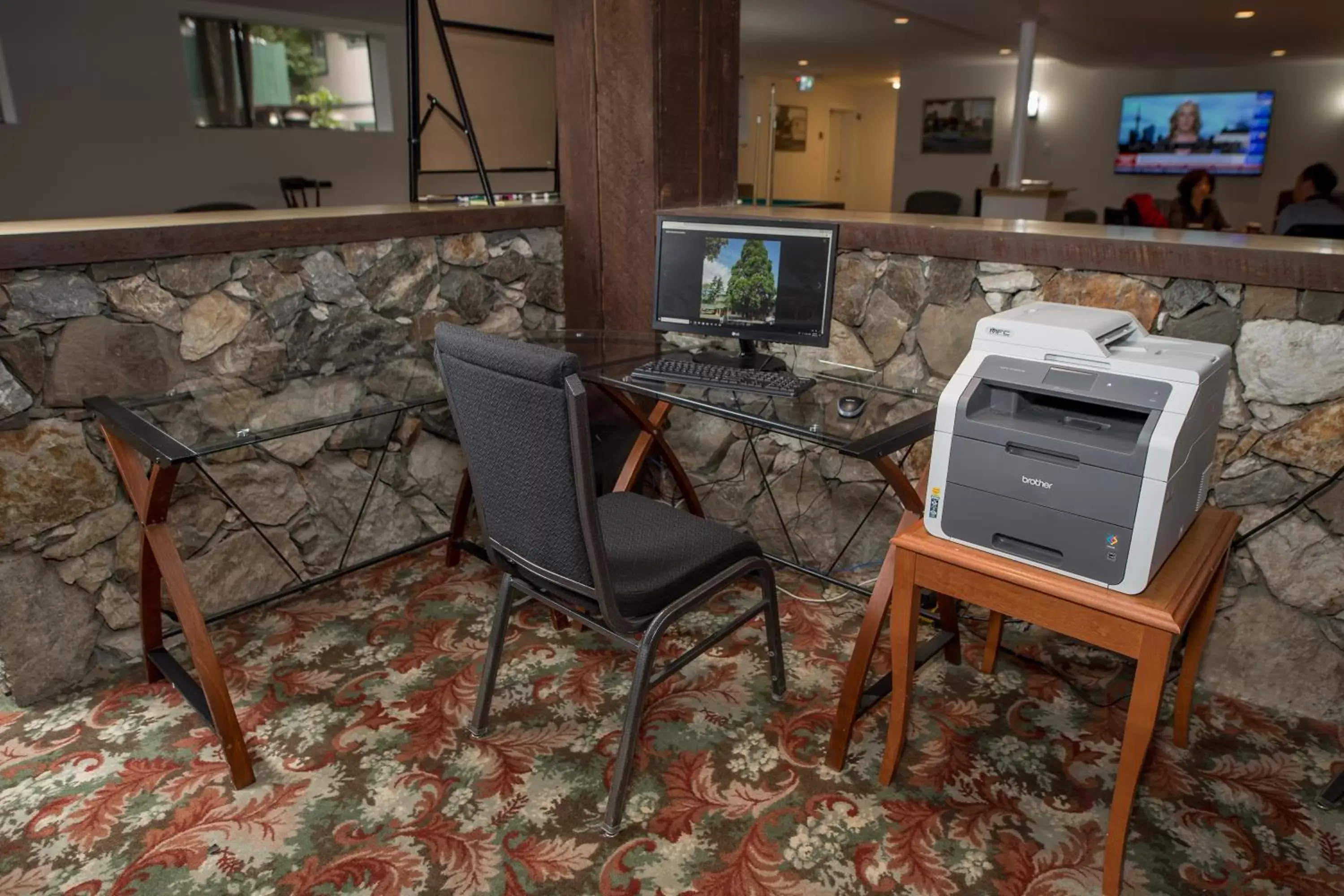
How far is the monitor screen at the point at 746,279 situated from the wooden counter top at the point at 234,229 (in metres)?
0.70

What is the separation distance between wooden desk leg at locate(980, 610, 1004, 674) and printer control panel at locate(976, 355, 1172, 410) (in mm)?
886

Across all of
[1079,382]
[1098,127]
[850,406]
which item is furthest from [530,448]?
[1098,127]

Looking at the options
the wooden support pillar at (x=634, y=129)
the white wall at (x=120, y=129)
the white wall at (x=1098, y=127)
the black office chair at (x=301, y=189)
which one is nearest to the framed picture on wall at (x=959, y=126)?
the white wall at (x=1098, y=127)

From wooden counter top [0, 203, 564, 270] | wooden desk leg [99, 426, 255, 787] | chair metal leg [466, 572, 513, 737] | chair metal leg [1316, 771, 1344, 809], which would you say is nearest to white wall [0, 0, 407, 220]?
wooden counter top [0, 203, 564, 270]

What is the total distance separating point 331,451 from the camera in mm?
2670

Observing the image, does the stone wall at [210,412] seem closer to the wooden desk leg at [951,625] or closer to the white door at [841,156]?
the wooden desk leg at [951,625]

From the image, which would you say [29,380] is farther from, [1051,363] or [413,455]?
[1051,363]

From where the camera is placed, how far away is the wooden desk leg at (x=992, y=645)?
7.39 ft

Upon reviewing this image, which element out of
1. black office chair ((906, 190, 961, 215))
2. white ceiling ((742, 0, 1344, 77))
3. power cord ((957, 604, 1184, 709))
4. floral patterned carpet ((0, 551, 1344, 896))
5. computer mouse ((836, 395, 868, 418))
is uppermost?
white ceiling ((742, 0, 1344, 77))

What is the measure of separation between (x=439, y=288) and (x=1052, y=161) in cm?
994

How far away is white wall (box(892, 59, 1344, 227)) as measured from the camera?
29.3 feet

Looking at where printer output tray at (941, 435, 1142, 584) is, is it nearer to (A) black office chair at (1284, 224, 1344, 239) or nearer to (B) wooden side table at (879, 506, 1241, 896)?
(B) wooden side table at (879, 506, 1241, 896)

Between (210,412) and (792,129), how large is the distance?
11.6 meters

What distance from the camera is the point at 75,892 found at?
1602mm
